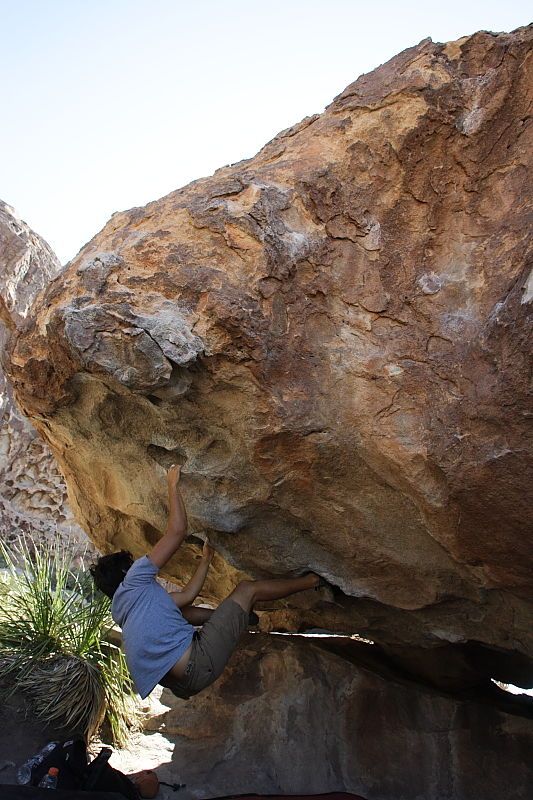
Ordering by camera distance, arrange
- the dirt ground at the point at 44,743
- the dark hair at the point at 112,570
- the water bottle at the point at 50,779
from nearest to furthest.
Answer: the water bottle at the point at 50,779 → the dark hair at the point at 112,570 → the dirt ground at the point at 44,743

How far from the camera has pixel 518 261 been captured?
9.01 feet

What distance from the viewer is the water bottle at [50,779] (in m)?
3.38

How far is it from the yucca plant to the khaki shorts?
4.69 ft

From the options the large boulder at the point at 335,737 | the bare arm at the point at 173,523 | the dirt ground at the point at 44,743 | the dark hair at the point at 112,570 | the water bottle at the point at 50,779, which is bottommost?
the large boulder at the point at 335,737

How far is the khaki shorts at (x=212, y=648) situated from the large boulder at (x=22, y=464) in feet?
16.1

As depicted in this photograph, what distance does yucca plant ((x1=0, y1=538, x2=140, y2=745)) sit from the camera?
450 centimetres

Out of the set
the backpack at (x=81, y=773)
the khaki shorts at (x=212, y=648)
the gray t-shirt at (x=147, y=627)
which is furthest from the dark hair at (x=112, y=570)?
the backpack at (x=81, y=773)

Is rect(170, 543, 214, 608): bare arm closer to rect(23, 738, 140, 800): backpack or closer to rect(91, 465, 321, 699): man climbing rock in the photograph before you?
rect(91, 465, 321, 699): man climbing rock

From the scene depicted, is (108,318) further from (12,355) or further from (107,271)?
(12,355)

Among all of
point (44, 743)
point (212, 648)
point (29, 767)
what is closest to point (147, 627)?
point (212, 648)

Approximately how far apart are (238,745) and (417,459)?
2144 mm

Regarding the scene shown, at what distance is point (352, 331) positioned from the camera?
9.91 ft

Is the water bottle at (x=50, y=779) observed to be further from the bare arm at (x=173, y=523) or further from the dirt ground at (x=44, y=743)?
the bare arm at (x=173, y=523)

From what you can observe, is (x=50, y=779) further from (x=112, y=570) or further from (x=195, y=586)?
(x=195, y=586)
